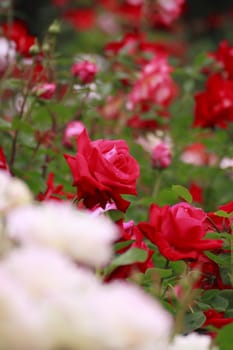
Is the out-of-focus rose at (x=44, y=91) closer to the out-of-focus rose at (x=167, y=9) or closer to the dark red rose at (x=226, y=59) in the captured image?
the dark red rose at (x=226, y=59)

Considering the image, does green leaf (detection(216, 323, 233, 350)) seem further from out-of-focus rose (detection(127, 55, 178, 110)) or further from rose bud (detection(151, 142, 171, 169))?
out-of-focus rose (detection(127, 55, 178, 110))

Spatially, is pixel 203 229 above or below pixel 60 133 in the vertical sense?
above

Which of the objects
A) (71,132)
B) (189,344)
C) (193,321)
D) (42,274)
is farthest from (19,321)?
(71,132)

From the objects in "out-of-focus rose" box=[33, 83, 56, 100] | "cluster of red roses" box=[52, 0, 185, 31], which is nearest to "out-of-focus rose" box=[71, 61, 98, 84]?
"out-of-focus rose" box=[33, 83, 56, 100]

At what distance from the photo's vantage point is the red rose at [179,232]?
0.91m

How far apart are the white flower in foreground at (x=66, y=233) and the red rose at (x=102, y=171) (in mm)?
368

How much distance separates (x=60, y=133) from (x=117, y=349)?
1189 mm

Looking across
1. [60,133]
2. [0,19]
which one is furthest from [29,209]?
[0,19]

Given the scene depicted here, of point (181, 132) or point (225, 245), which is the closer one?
point (225, 245)

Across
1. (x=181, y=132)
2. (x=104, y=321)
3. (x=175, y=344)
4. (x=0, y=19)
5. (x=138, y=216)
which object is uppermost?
(x=104, y=321)

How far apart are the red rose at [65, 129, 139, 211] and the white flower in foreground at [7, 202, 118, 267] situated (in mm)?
368

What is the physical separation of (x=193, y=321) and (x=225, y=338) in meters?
0.14

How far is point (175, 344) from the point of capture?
0.67 m

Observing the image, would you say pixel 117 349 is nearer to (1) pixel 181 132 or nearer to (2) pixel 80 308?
(2) pixel 80 308
